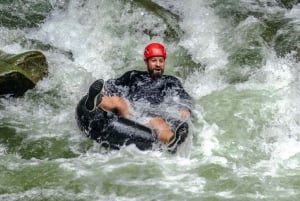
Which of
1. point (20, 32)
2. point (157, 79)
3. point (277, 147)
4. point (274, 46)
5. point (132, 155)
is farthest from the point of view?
point (20, 32)

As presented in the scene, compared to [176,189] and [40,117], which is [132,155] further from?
[40,117]

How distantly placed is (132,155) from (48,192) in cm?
115

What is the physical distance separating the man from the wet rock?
1370 mm

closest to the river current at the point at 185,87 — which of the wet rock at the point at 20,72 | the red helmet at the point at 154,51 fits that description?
the wet rock at the point at 20,72

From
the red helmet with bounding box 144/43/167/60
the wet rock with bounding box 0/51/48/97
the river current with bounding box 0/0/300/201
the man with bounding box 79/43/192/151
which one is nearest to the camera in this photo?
the river current with bounding box 0/0/300/201

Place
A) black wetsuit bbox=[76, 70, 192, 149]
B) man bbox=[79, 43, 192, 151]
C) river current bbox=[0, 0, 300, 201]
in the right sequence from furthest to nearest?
man bbox=[79, 43, 192, 151] → black wetsuit bbox=[76, 70, 192, 149] → river current bbox=[0, 0, 300, 201]

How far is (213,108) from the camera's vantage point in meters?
7.52

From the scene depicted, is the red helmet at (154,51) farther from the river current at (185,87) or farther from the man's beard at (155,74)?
the river current at (185,87)

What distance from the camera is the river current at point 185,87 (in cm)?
554

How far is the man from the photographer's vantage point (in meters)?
6.51

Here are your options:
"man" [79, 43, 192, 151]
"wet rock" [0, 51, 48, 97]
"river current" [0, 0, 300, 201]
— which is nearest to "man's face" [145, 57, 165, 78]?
"man" [79, 43, 192, 151]

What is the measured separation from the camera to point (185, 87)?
8.41m

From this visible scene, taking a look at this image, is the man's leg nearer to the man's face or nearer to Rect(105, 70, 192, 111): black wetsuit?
Rect(105, 70, 192, 111): black wetsuit

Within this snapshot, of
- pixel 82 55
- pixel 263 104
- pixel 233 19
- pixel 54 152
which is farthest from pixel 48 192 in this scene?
pixel 233 19
